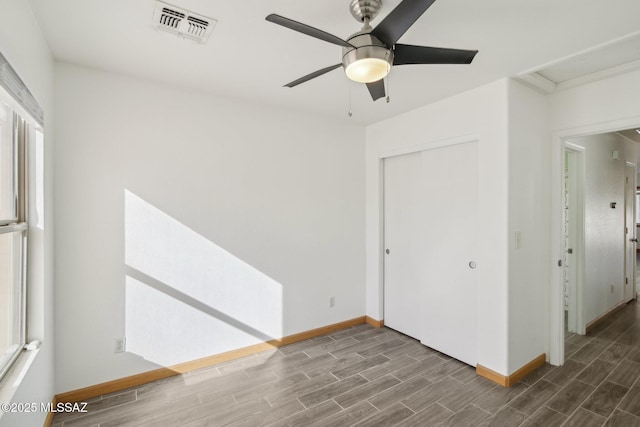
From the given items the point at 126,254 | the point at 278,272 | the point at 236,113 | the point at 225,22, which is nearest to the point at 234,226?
the point at 278,272

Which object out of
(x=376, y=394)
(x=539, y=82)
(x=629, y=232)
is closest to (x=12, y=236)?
(x=376, y=394)

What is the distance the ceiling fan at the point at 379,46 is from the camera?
1.30 meters

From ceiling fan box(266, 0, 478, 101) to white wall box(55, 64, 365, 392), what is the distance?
1883mm

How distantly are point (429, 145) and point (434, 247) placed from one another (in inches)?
42.3

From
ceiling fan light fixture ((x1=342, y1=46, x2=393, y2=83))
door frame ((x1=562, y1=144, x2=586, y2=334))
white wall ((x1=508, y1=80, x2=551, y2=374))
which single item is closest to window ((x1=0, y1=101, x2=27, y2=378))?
ceiling fan light fixture ((x1=342, y1=46, x2=393, y2=83))

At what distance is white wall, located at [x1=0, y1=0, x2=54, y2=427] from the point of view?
4.73ft

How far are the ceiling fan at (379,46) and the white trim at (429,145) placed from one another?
1.41m

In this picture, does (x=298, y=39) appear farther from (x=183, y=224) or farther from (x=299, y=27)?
(x=183, y=224)

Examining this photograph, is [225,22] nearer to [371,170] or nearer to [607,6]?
[607,6]

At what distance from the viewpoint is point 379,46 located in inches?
56.4

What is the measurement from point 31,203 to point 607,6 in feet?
11.7

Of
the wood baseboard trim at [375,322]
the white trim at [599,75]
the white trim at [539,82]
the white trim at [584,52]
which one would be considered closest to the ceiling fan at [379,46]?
the white trim at [584,52]

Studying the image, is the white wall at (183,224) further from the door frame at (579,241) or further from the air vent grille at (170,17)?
the door frame at (579,241)

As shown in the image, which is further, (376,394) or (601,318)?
(601,318)
